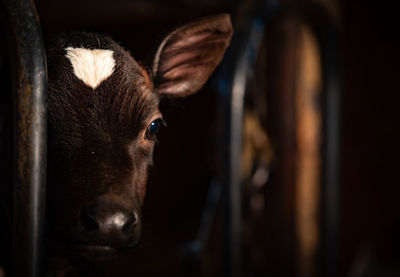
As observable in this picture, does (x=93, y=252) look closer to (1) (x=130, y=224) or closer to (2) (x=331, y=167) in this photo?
(1) (x=130, y=224)

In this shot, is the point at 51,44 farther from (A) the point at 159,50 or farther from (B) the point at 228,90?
(B) the point at 228,90

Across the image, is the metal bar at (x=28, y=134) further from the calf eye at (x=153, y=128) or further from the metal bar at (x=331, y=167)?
the metal bar at (x=331, y=167)

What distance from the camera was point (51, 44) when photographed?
0.71ft

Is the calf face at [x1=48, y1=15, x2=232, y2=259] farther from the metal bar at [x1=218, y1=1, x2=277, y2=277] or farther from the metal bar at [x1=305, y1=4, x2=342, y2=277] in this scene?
the metal bar at [x1=305, y1=4, x2=342, y2=277]

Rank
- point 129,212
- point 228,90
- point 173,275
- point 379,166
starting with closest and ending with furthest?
point 129,212 → point 228,90 → point 173,275 → point 379,166

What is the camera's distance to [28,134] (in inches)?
8.6

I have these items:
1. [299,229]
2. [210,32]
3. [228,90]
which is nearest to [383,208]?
[299,229]

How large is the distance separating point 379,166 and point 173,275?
3.47 ft

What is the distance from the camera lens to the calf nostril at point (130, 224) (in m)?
0.19

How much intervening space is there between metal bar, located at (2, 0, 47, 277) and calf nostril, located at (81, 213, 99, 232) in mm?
60

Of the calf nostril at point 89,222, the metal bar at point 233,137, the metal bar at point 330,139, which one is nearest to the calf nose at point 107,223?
the calf nostril at point 89,222

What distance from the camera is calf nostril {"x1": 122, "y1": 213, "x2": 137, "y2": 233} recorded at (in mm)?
186

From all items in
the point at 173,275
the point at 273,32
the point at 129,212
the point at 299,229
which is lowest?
the point at 299,229

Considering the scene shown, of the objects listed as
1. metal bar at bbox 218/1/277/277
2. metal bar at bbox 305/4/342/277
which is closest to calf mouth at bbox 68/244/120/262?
metal bar at bbox 218/1/277/277
